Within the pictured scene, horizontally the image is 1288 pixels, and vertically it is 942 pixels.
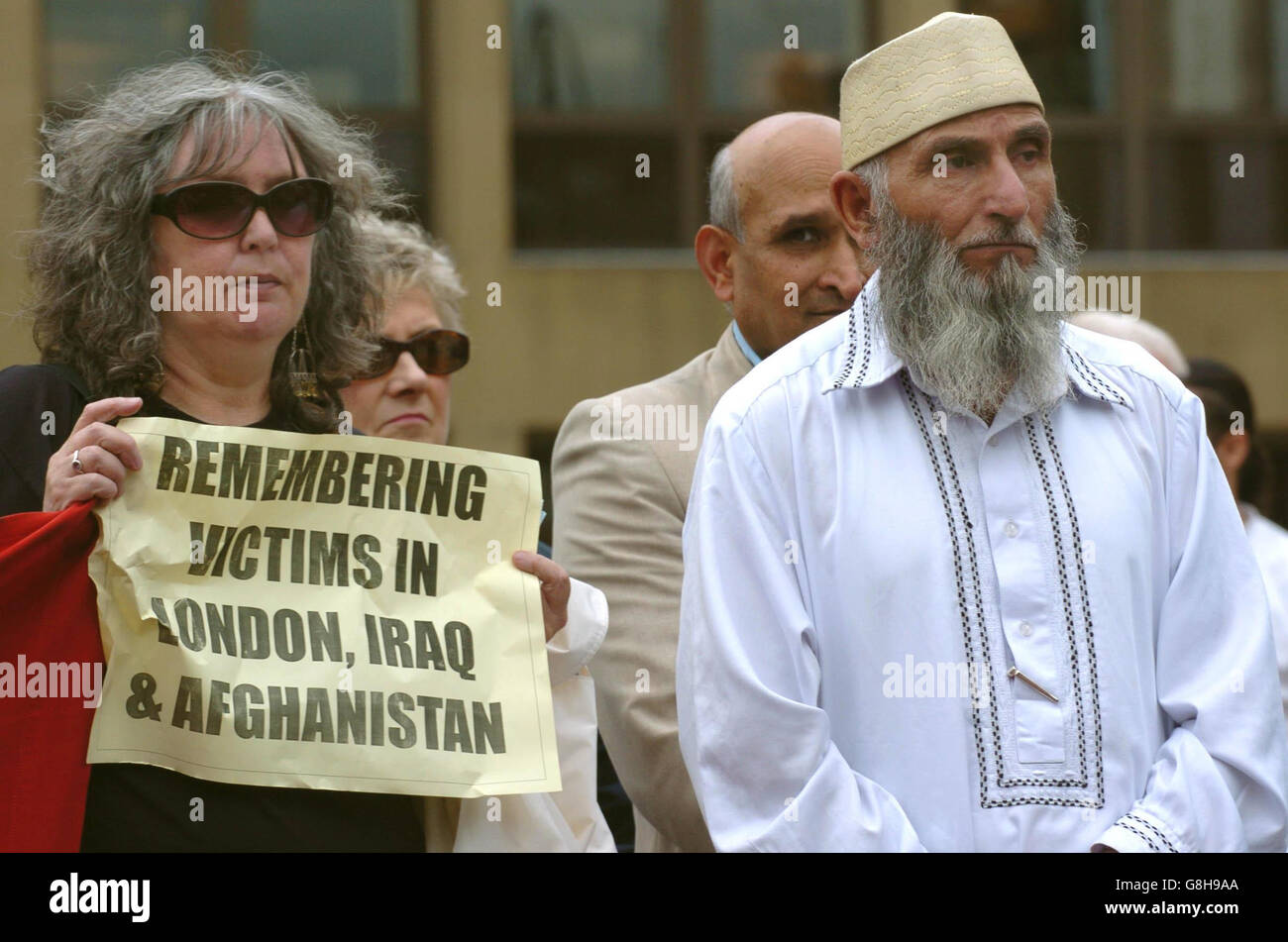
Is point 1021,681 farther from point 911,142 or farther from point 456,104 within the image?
point 456,104

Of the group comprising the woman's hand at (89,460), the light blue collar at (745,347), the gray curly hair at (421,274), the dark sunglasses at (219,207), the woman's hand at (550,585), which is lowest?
the woman's hand at (550,585)

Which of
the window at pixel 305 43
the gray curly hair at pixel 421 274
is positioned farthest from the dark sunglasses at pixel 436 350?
the window at pixel 305 43

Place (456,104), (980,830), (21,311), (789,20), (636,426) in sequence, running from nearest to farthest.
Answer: (980,830)
(21,311)
(636,426)
(456,104)
(789,20)

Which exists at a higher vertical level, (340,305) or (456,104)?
(456,104)

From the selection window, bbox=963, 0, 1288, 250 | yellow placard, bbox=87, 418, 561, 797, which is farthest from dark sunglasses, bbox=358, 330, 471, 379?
window, bbox=963, 0, 1288, 250

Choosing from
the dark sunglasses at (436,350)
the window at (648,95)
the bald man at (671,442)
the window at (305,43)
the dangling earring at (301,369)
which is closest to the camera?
the dangling earring at (301,369)

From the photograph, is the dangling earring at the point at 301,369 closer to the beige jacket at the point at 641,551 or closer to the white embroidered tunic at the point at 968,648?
the beige jacket at the point at 641,551

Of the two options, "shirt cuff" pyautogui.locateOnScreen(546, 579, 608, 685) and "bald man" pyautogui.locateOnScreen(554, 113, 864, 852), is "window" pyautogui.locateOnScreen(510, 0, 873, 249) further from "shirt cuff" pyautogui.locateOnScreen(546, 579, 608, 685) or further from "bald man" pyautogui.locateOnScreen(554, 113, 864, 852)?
"shirt cuff" pyautogui.locateOnScreen(546, 579, 608, 685)

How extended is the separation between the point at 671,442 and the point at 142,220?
1.18 m

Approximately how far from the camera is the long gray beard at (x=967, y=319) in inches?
120

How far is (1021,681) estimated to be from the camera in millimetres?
2891

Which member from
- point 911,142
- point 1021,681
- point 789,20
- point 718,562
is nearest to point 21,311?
→ point 718,562

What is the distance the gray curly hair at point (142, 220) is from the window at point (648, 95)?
9.93 metres

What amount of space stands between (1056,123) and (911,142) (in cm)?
1155
